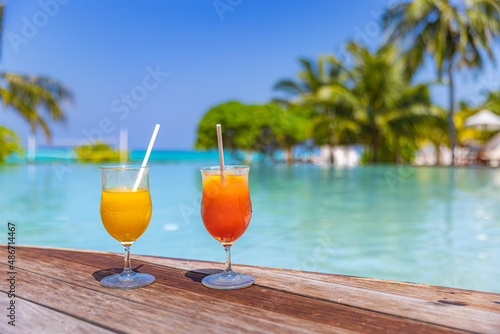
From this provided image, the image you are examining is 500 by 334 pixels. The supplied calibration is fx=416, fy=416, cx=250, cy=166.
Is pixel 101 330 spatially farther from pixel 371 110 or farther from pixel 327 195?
pixel 371 110

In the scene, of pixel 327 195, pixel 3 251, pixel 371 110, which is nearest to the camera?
pixel 3 251

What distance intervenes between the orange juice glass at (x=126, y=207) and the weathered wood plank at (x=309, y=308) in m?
0.11

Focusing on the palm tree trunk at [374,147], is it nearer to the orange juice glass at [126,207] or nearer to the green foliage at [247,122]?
the green foliage at [247,122]

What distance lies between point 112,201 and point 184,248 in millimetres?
3024

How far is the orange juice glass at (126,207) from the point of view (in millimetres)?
1045

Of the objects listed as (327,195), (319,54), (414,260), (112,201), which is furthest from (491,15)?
(112,201)

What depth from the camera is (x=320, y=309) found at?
83 centimetres

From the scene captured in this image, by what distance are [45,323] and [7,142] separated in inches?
740

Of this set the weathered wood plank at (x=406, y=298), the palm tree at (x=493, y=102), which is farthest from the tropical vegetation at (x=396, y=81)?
the weathered wood plank at (x=406, y=298)

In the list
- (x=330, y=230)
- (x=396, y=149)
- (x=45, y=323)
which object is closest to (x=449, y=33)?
(x=396, y=149)

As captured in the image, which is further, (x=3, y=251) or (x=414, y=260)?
(x=414, y=260)

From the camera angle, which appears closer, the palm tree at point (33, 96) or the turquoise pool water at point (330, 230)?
the turquoise pool water at point (330, 230)

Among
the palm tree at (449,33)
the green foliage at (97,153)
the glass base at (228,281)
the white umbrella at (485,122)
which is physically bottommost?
the glass base at (228,281)

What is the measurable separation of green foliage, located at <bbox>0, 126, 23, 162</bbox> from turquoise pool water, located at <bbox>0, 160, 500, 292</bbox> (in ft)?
34.4
